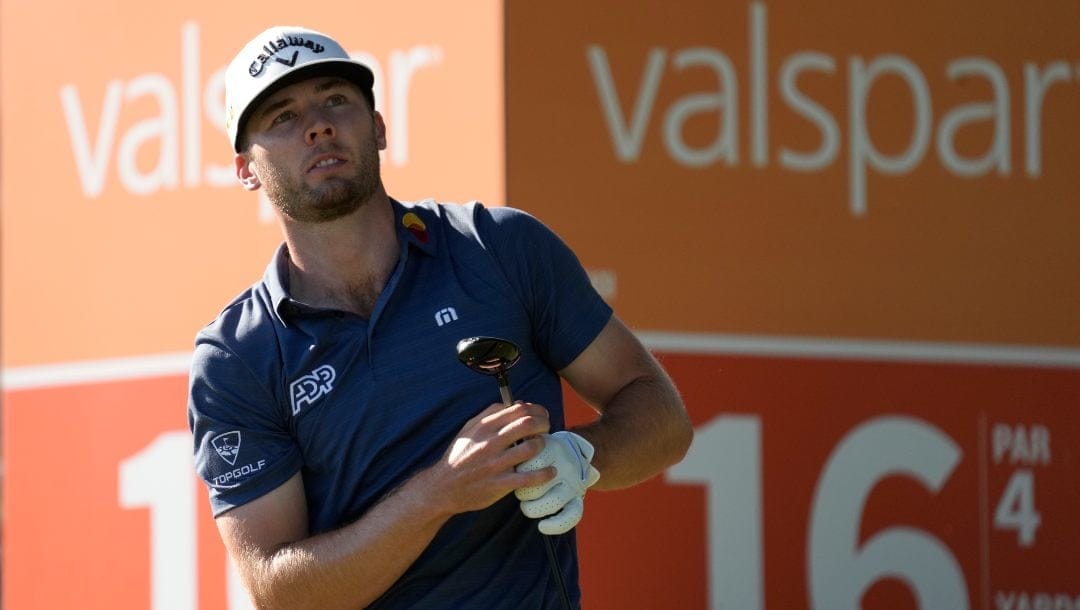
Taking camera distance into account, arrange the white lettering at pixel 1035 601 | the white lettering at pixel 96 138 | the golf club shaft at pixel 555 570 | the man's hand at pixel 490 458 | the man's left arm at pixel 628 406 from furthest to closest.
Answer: the white lettering at pixel 96 138 < the white lettering at pixel 1035 601 < the man's left arm at pixel 628 406 < the golf club shaft at pixel 555 570 < the man's hand at pixel 490 458

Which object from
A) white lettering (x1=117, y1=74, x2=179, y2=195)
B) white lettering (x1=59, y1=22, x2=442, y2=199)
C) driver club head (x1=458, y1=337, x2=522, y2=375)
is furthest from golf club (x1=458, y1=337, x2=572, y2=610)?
white lettering (x1=117, y1=74, x2=179, y2=195)

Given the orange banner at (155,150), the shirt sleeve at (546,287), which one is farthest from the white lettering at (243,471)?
the orange banner at (155,150)

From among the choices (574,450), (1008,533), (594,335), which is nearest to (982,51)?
(1008,533)

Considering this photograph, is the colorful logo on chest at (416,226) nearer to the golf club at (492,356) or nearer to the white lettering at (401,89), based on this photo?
the golf club at (492,356)

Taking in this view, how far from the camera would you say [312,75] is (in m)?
3.20

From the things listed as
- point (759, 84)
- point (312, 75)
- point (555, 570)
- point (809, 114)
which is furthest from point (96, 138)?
point (555, 570)

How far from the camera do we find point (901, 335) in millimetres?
4738

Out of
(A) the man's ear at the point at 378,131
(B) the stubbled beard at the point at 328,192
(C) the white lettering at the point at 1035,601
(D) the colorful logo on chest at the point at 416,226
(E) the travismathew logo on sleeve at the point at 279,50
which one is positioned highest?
(E) the travismathew logo on sleeve at the point at 279,50

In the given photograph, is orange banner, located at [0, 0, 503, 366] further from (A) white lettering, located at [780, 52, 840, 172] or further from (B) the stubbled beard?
(B) the stubbled beard

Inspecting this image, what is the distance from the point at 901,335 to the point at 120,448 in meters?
2.08

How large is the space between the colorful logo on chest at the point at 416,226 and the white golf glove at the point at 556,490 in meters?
0.51

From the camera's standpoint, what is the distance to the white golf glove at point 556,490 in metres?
2.82

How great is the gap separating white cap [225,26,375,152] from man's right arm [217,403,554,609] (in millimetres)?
659

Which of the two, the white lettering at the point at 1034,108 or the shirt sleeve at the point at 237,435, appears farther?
the white lettering at the point at 1034,108
